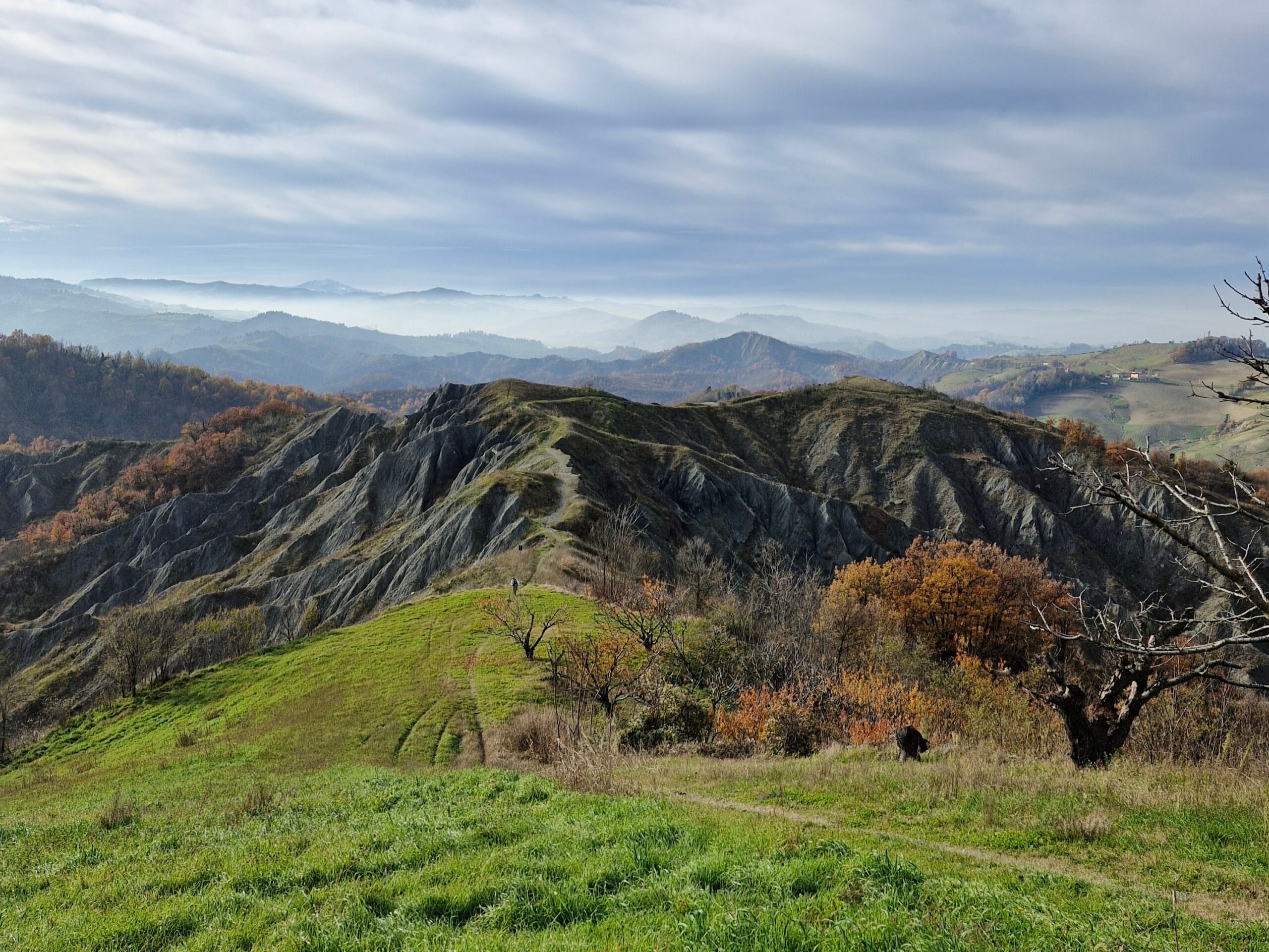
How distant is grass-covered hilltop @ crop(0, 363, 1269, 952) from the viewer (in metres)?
7.91

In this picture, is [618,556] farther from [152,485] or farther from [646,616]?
[152,485]

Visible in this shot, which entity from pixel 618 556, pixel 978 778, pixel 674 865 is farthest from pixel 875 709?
pixel 618 556

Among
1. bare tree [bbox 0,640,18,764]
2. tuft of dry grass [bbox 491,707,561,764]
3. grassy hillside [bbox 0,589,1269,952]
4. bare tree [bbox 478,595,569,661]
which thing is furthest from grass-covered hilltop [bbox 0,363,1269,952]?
bare tree [bbox 0,640,18,764]

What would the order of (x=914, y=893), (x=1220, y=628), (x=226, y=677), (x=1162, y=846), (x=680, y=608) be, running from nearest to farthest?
1. (x=914, y=893)
2. (x=1162, y=846)
3. (x=226, y=677)
4. (x=680, y=608)
5. (x=1220, y=628)

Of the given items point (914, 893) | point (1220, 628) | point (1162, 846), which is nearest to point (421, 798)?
point (914, 893)

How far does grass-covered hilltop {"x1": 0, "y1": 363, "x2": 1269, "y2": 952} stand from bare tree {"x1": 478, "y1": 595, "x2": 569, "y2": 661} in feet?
1.06

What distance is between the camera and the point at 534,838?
10273 millimetres

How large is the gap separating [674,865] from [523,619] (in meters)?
34.5

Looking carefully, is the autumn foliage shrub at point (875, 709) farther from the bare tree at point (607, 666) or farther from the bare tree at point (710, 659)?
the bare tree at point (607, 666)

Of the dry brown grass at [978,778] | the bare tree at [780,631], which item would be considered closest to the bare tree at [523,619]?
the bare tree at [780,631]

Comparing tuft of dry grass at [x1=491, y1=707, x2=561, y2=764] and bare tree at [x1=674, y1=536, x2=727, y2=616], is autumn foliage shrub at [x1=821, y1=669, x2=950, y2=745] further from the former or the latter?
bare tree at [x1=674, y1=536, x2=727, y2=616]

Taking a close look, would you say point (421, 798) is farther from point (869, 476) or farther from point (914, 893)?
point (869, 476)

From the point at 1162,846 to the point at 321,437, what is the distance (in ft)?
602

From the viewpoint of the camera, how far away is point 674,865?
28.9 feet
